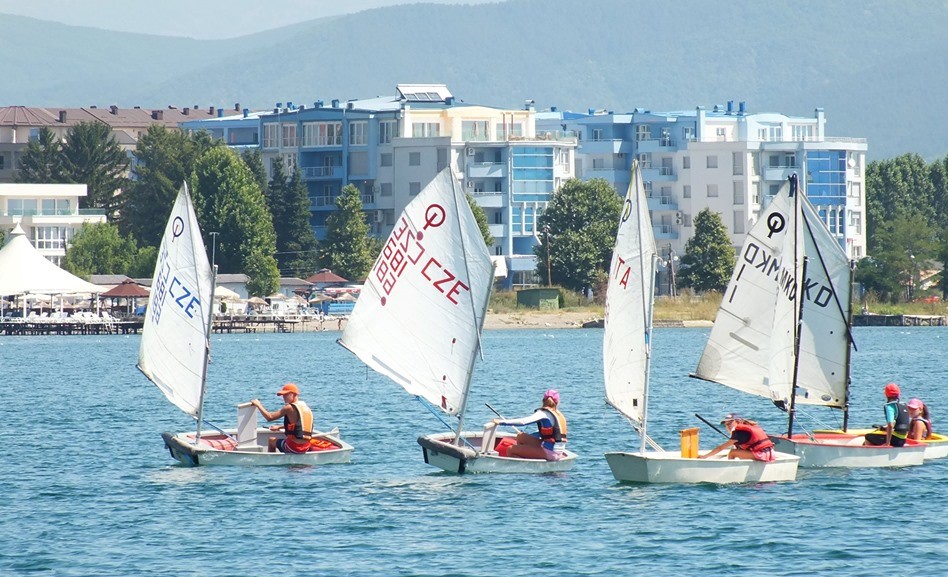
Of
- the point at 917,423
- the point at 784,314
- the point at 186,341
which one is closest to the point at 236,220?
the point at 186,341

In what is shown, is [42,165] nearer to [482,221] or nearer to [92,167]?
[92,167]

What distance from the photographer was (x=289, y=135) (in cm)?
16838

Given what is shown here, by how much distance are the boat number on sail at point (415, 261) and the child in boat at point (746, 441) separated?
7315 millimetres

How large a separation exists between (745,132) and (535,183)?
2886 cm

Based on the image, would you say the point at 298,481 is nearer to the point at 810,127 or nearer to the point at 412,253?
the point at 412,253

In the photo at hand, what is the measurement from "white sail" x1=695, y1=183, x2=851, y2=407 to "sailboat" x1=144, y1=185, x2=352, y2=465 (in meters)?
10.1

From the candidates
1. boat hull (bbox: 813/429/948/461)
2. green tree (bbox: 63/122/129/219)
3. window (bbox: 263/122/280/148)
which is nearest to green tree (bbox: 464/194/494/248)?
window (bbox: 263/122/280/148)

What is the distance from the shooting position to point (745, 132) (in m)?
176

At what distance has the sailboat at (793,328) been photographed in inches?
1601

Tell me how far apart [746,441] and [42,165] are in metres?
138

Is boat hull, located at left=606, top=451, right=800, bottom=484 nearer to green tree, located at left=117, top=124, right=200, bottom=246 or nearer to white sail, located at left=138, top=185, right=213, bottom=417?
white sail, located at left=138, top=185, right=213, bottom=417

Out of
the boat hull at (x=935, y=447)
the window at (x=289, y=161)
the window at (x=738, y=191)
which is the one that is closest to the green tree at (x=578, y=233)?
the window at (x=738, y=191)

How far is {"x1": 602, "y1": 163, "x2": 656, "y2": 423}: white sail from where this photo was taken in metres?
36.9

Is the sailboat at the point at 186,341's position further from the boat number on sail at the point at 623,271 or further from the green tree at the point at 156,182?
the green tree at the point at 156,182
